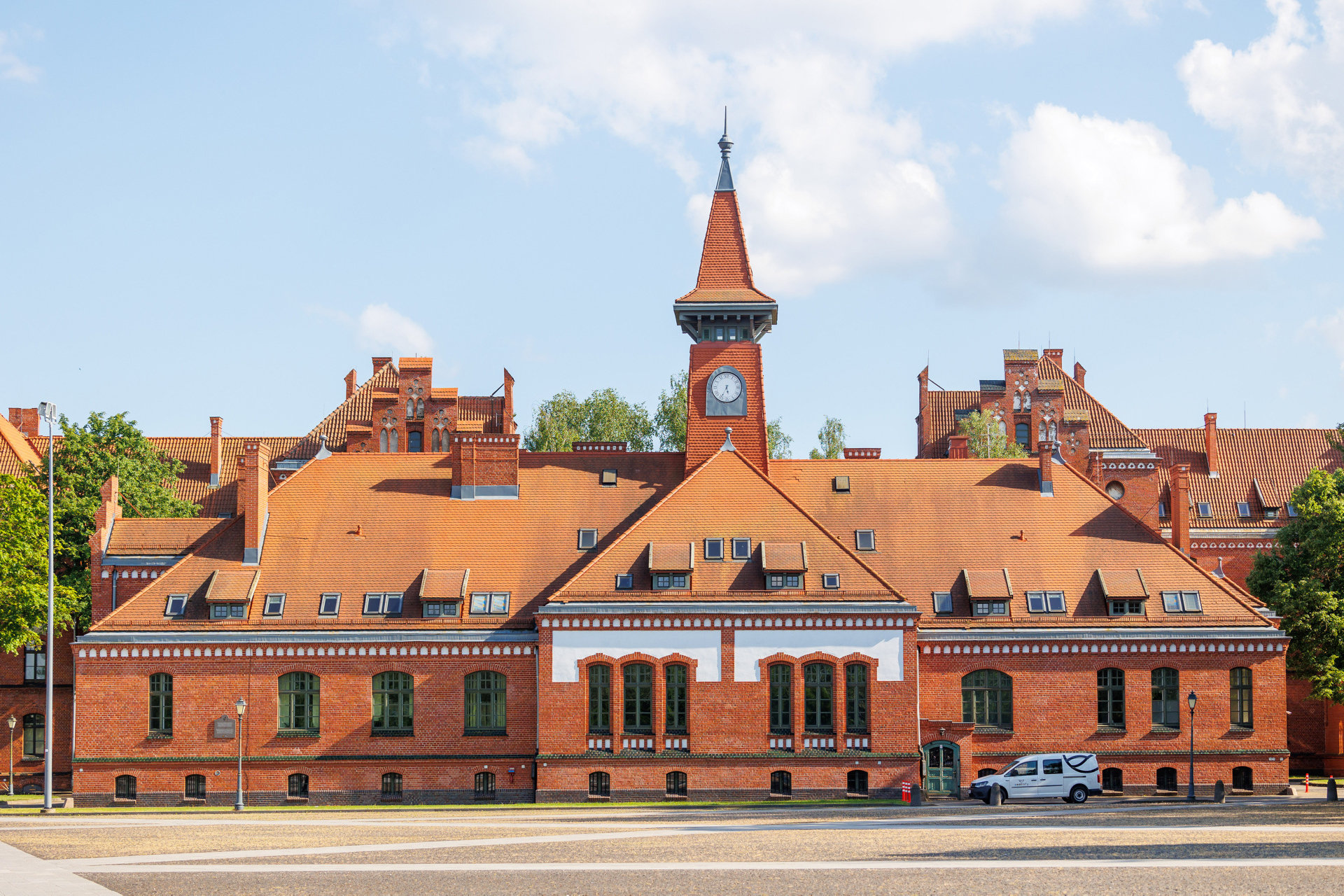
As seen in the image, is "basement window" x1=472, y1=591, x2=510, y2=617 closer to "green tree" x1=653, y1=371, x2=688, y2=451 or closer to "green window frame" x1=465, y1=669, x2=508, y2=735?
"green window frame" x1=465, y1=669, x2=508, y2=735

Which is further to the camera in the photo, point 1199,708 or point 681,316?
point 681,316

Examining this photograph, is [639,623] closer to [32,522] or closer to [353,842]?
[353,842]

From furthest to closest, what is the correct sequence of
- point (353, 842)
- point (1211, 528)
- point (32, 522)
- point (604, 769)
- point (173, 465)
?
point (1211, 528), point (173, 465), point (32, 522), point (604, 769), point (353, 842)

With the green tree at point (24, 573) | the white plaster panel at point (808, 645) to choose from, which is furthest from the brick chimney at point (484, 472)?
the green tree at point (24, 573)

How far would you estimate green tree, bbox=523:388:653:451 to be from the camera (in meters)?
98.4

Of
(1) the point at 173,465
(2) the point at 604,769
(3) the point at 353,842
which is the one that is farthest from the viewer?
(1) the point at 173,465

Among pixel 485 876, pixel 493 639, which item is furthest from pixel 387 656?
pixel 485 876

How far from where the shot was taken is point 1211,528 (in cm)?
7794

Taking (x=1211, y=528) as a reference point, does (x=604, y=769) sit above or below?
below

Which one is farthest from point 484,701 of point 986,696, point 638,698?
point 986,696

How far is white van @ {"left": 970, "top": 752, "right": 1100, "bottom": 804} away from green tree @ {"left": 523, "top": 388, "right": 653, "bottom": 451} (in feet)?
171

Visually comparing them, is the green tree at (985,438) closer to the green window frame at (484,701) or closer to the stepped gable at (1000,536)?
the stepped gable at (1000,536)

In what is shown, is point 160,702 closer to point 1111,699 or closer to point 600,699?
point 600,699

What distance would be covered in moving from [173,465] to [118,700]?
20.8 metres
